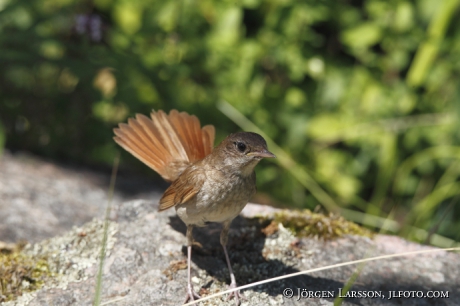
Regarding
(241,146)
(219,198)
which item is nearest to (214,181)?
(219,198)

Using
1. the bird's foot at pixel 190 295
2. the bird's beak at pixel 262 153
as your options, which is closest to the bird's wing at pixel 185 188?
the bird's beak at pixel 262 153

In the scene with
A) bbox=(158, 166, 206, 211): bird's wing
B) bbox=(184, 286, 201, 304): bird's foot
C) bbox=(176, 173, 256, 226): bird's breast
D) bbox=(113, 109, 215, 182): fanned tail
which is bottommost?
bbox=(184, 286, 201, 304): bird's foot

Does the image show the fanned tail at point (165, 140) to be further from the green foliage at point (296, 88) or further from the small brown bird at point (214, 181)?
the green foliage at point (296, 88)

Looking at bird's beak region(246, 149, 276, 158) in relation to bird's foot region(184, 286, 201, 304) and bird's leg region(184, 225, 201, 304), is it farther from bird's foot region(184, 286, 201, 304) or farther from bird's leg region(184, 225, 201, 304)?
bird's foot region(184, 286, 201, 304)

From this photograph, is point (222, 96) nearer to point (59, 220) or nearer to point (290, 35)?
point (290, 35)

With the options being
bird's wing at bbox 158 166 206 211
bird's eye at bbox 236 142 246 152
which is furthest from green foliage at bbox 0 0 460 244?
bird's eye at bbox 236 142 246 152

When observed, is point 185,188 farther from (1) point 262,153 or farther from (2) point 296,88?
(2) point 296,88
